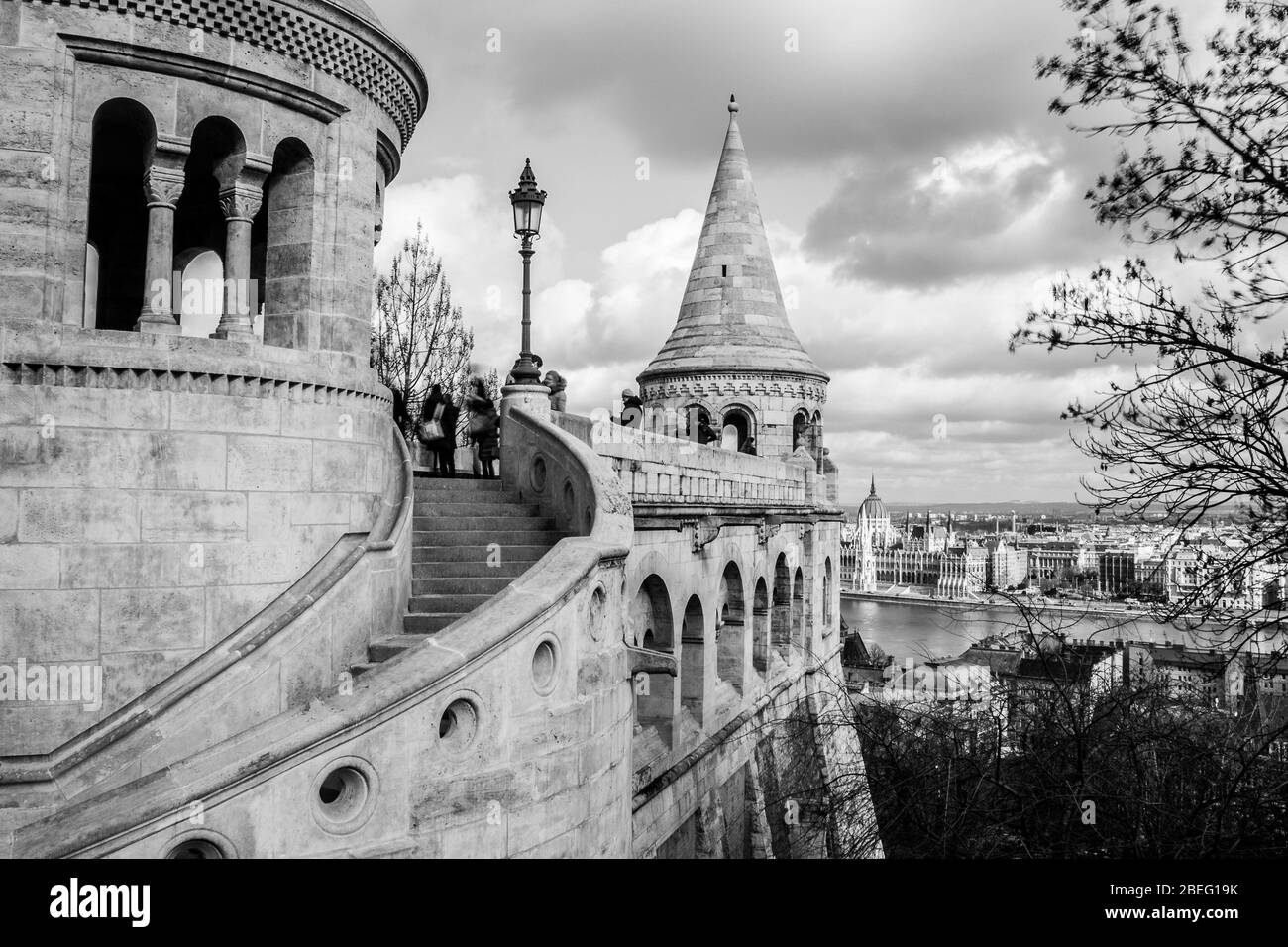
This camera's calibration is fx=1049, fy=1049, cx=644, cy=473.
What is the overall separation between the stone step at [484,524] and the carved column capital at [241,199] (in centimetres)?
293

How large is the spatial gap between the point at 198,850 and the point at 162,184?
4061 mm

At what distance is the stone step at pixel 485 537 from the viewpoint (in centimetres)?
876

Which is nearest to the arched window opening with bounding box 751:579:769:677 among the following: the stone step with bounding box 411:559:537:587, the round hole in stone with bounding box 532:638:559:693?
the stone step with bounding box 411:559:537:587

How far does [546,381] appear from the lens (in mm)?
13211

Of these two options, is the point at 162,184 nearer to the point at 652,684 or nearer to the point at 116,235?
the point at 116,235

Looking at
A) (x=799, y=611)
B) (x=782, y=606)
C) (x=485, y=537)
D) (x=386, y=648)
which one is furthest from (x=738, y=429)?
(x=386, y=648)

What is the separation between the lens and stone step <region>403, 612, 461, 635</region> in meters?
7.61

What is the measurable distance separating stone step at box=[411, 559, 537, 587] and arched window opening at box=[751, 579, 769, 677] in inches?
378
